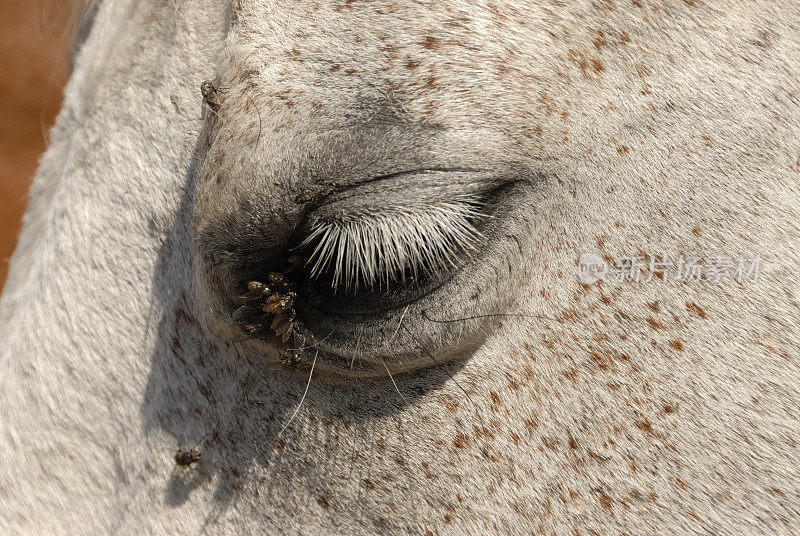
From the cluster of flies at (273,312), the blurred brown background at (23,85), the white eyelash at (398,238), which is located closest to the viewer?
the white eyelash at (398,238)

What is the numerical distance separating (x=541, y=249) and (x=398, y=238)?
350mm

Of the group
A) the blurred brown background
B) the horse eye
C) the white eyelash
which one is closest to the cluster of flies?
the horse eye

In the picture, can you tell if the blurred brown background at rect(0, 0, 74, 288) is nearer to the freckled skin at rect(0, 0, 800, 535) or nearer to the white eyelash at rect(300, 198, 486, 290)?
the freckled skin at rect(0, 0, 800, 535)

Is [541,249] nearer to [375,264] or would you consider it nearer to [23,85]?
[375,264]

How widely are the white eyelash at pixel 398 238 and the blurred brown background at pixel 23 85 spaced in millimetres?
1851

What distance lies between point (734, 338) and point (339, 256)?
0.86 metres

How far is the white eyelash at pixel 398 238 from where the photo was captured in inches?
51.4

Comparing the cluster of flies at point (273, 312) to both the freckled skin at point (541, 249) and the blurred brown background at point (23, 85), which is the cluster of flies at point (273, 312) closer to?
the freckled skin at point (541, 249)

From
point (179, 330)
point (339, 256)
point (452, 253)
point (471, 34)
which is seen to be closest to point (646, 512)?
point (452, 253)

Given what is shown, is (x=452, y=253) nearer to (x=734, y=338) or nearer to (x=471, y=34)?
(x=471, y=34)

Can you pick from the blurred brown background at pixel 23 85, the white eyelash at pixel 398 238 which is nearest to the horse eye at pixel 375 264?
the white eyelash at pixel 398 238

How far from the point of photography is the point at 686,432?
1.36 metres

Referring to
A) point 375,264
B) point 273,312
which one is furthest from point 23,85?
point 375,264

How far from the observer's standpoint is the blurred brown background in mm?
2570
